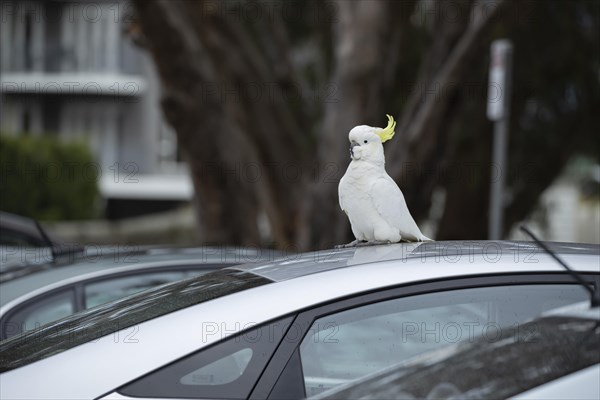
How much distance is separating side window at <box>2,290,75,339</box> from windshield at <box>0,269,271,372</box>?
1.09 m

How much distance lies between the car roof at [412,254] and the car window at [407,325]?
0.12m

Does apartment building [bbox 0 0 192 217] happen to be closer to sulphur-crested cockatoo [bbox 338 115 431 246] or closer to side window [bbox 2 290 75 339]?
side window [bbox 2 290 75 339]

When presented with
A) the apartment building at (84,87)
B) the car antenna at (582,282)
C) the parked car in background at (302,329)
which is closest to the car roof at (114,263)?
the parked car in background at (302,329)

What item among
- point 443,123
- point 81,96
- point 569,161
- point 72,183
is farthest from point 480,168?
point 81,96

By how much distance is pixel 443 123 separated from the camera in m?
7.74

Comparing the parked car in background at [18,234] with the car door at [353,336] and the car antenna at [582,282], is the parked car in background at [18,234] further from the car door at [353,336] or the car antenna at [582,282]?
the car antenna at [582,282]

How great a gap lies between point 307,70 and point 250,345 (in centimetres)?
1220

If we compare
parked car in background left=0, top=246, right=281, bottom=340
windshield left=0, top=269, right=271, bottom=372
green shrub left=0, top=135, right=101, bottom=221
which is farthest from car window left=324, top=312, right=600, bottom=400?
green shrub left=0, top=135, right=101, bottom=221

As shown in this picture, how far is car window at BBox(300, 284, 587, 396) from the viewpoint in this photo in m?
2.36

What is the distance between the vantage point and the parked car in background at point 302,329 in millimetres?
2279

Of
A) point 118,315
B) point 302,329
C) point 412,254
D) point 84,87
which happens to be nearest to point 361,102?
point 412,254

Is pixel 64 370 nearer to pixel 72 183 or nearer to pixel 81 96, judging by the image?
pixel 72 183

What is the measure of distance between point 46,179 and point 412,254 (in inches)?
Answer: 670

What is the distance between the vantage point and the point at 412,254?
260cm
